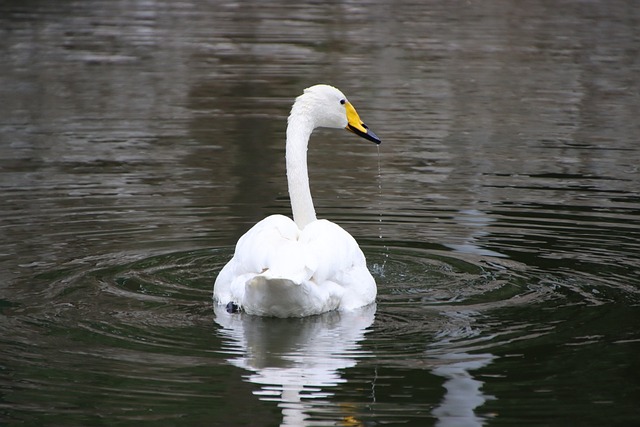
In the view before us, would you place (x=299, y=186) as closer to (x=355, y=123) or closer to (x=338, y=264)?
(x=355, y=123)

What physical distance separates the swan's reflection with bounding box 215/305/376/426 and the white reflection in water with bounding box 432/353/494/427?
Answer: 54 cm

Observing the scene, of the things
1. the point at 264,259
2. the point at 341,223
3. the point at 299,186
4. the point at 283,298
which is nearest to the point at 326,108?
the point at 299,186

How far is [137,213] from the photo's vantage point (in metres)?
11.1

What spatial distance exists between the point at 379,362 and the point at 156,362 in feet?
4.00

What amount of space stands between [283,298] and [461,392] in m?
1.45

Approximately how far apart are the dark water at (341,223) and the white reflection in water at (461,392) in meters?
0.02

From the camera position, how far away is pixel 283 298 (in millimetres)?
7555

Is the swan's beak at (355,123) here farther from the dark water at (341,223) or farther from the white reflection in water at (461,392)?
the white reflection in water at (461,392)

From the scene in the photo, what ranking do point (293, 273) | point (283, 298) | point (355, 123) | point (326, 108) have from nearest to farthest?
point (293, 273), point (283, 298), point (326, 108), point (355, 123)

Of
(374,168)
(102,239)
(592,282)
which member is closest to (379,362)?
(592,282)

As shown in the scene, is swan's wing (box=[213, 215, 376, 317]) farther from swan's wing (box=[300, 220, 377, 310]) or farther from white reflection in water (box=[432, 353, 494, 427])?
white reflection in water (box=[432, 353, 494, 427])

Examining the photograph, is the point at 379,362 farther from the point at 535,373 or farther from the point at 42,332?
the point at 42,332

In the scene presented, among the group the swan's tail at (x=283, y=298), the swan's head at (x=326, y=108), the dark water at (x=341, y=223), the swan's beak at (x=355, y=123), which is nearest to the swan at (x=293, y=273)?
the swan's tail at (x=283, y=298)

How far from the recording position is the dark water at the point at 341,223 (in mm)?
6551
